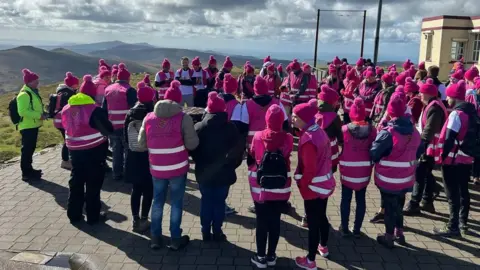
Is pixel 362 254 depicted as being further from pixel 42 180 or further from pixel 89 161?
pixel 42 180

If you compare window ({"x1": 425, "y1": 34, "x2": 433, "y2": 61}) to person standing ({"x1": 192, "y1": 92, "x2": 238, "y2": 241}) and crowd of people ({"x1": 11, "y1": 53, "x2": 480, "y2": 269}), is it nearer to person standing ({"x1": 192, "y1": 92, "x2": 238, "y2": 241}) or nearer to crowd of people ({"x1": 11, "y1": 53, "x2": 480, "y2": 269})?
crowd of people ({"x1": 11, "y1": 53, "x2": 480, "y2": 269})

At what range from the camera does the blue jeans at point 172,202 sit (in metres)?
5.46

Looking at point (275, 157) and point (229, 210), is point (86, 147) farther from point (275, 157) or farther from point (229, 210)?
point (275, 157)

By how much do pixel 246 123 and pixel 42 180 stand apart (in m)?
4.39

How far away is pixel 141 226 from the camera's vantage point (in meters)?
6.07

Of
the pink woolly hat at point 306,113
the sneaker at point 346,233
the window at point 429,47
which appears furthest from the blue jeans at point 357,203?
the window at point 429,47

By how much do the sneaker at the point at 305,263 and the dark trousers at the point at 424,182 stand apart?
256cm

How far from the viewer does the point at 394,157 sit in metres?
5.32

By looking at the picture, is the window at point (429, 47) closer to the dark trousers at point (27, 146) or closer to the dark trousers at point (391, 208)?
the dark trousers at point (391, 208)

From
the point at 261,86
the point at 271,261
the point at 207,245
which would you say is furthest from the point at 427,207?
the point at 207,245

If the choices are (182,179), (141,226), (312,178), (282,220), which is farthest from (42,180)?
(312,178)

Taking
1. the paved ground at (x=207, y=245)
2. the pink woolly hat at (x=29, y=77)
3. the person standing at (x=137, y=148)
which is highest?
the pink woolly hat at (x=29, y=77)

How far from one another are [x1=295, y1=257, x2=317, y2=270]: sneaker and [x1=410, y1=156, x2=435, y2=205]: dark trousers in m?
2.56

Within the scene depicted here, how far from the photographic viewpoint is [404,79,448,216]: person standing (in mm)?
6059
